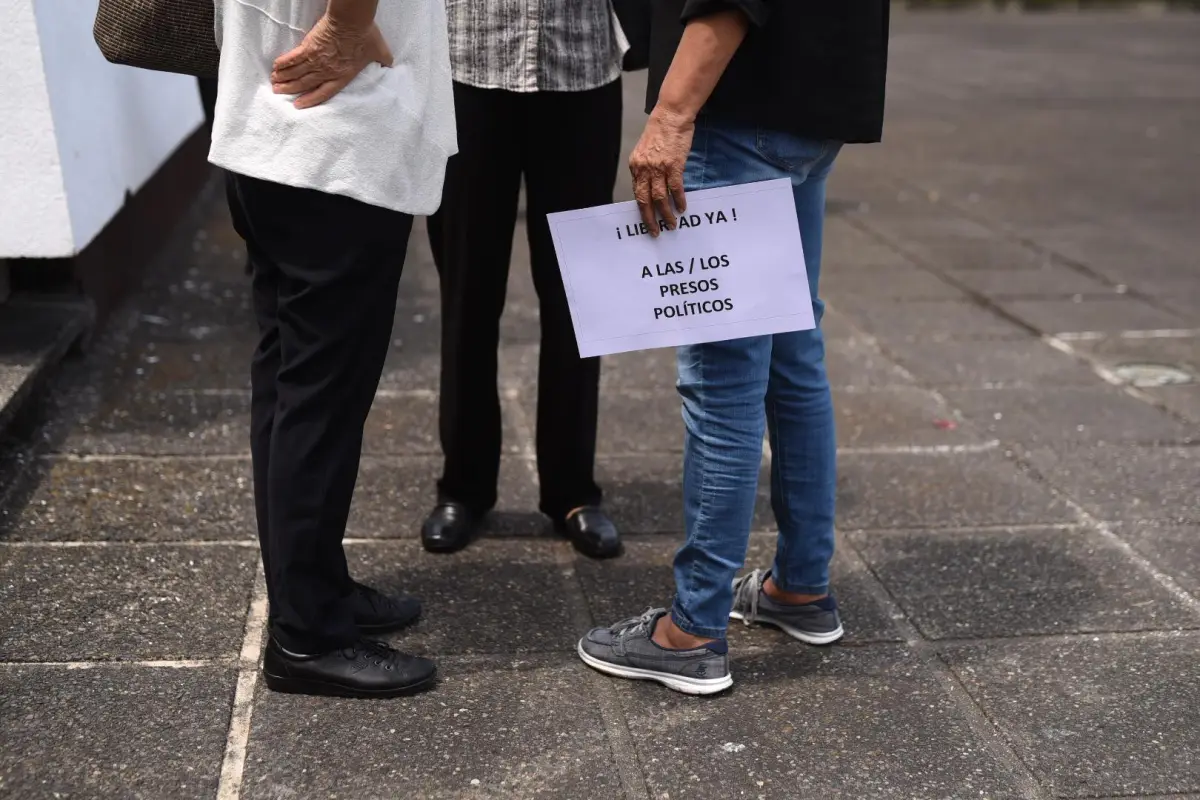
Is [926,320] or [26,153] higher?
[26,153]

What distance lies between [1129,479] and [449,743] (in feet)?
7.80

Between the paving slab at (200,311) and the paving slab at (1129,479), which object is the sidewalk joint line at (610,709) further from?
the paving slab at (200,311)

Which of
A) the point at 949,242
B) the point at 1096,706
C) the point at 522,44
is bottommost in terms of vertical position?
the point at 949,242

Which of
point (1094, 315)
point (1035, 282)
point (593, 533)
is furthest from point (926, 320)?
point (593, 533)

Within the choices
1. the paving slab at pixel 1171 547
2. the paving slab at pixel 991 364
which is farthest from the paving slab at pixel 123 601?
the paving slab at pixel 991 364

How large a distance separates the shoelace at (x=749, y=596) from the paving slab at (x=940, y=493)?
1.97 feet

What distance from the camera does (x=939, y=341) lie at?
17.6 feet

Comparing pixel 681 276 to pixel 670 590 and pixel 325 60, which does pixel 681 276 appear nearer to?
pixel 325 60

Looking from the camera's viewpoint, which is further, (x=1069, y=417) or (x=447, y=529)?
(x=1069, y=417)

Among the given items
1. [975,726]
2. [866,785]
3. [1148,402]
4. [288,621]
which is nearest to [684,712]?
[866,785]

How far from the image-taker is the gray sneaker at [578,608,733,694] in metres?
2.73

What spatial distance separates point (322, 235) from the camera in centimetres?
239

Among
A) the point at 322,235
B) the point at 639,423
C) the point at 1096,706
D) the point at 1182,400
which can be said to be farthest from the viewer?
the point at 1182,400

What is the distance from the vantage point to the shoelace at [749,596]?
3062mm
